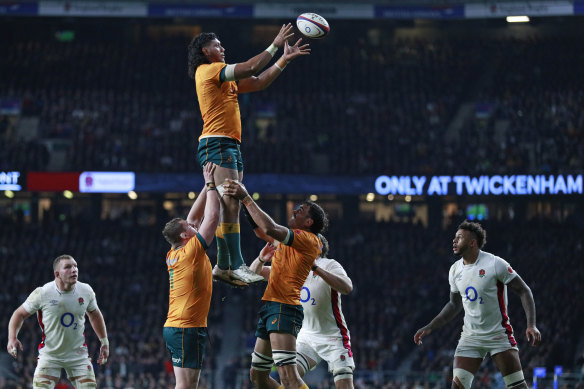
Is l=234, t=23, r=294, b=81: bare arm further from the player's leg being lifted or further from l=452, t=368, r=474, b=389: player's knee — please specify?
l=452, t=368, r=474, b=389: player's knee

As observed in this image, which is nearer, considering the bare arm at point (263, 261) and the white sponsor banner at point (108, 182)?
the bare arm at point (263, 261)

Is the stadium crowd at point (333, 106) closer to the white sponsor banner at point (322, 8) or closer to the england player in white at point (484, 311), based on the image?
the white sponsor banner at point (322, 8)

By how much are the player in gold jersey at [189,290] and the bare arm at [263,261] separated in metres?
0.65

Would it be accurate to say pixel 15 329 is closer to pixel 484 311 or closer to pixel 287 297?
pixel 287 297

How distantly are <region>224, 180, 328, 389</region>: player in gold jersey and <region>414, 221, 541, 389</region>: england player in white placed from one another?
6.21ft

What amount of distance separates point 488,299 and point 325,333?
2.01 m

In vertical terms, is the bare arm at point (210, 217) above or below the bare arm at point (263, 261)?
above

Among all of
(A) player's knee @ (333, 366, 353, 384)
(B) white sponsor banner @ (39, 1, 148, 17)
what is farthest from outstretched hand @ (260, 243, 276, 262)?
(B) white sponsor banner @ (39, 1, 148, 17)

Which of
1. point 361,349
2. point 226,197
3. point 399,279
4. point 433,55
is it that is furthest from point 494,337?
point 433,55

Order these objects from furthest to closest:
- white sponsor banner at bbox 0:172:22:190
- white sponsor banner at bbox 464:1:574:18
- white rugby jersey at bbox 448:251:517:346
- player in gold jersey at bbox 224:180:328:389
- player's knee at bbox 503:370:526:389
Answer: white sponsor banner at bbox 464:1:574:18, white sponsor banner at bbox 0:172:22:190, white rugby jersey at bbox 448:251:517:346, player's knee at bbox 503:370:526:389, player in gold jersey at bbox 224:180:328:389

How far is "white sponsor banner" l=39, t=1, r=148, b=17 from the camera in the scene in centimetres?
3553

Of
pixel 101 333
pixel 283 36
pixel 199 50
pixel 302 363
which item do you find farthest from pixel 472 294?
pixel 101 333

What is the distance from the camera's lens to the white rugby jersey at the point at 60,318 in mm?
11672

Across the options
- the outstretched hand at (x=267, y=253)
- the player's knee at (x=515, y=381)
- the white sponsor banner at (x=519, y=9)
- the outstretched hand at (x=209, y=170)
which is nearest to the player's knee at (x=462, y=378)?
the player's knee at (x=515, y=381)
